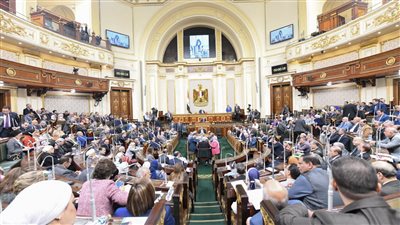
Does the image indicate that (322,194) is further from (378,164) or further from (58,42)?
(58,42)

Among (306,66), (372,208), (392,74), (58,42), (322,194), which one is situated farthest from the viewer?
(306,66)

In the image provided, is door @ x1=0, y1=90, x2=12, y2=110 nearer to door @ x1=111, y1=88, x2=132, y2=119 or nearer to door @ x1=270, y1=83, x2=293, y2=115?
door @ x1=111, y1=88, x2=132, y2=119

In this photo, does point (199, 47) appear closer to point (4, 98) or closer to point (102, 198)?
point (4, 98)

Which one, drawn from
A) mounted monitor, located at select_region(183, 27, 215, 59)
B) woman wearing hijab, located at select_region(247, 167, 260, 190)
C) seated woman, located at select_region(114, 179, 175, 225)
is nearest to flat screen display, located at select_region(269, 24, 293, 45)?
mounted monitor, located at select_region(183, 27, 215, 59)

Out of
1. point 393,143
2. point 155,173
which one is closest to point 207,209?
point 155,173

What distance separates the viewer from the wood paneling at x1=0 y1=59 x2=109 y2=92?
8.99m

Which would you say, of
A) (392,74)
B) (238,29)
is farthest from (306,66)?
(238,29)

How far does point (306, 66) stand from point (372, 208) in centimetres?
1631

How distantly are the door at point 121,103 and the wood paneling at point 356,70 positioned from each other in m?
12.1

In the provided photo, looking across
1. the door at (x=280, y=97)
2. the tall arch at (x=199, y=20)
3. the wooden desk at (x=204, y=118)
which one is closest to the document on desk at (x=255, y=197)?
the wooden desk at (x=204, y=118)

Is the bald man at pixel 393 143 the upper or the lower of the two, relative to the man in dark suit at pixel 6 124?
lower

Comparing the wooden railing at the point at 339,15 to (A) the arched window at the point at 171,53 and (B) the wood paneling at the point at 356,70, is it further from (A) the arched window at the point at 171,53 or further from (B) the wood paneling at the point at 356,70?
(A) the arched window at the point at 171,53

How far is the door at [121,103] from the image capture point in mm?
17256

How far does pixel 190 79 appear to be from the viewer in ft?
71.1
